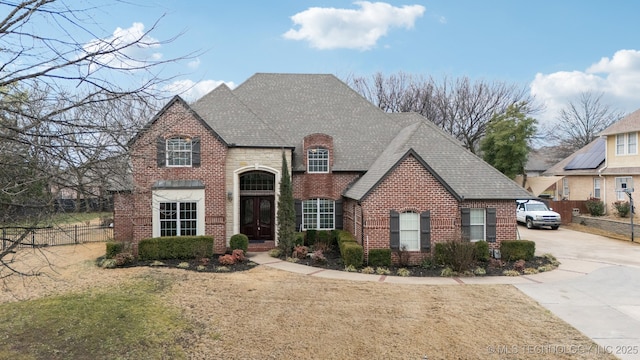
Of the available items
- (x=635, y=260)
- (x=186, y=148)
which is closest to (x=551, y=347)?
(x=635, y=260)

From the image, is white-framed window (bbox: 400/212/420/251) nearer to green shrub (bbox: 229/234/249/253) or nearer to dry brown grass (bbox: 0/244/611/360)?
dry brown grass (bbox: 0/244/611/360)

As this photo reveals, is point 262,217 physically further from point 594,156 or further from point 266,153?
point 594,156

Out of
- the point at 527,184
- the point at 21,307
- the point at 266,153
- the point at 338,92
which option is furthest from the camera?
the point at 527,184

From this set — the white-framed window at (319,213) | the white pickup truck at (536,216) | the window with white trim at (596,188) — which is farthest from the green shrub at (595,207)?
the white-framed window at (319,213)

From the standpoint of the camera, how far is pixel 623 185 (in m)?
24.7

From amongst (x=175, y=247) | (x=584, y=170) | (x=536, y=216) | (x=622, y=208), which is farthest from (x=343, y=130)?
(x=584, y=170)

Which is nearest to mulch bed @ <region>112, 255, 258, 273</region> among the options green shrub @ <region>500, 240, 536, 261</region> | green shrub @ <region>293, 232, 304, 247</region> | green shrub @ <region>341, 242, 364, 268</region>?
green shrub @ <region>293, 232, 304, 247</region>

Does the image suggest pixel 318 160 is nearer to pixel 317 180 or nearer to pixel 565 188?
pixel 317 180

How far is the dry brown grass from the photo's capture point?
689 centimetres

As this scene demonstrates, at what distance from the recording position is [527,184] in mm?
35625

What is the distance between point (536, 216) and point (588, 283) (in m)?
14.1

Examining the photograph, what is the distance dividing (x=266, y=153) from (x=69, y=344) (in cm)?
1129

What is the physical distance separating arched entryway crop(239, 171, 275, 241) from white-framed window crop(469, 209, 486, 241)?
9210 millimetres

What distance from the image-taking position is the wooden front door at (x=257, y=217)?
18266 millimetres
